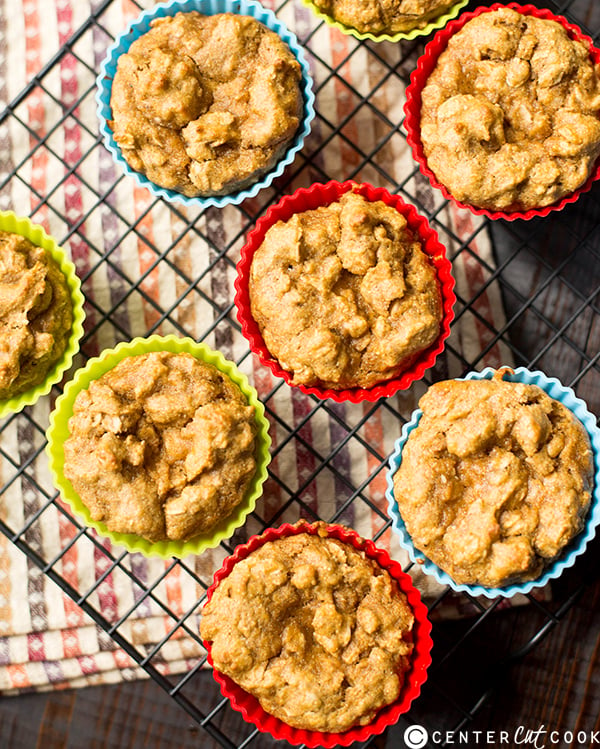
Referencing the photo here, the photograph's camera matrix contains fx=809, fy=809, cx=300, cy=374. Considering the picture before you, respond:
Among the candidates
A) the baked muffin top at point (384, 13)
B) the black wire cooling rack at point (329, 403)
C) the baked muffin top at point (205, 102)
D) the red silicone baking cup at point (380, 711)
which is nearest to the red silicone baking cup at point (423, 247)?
the baked muffin top at point (205, 102)

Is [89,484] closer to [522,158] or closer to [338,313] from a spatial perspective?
[338,313]

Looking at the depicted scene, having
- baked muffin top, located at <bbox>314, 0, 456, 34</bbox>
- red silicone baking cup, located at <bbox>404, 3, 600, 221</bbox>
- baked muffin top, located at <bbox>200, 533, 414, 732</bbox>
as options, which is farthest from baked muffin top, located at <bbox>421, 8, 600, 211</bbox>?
baked muffin top, located at <bbox>200, 533, 414, 732</bbox>

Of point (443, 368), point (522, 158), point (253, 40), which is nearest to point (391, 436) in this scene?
point (443, 368)

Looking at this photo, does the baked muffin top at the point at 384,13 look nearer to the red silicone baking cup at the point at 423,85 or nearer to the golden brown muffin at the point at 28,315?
the red silicone baking cup at the point at 423,85

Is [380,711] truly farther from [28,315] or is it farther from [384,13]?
[384,13]

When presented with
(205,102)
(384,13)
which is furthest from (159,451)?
(384,13)

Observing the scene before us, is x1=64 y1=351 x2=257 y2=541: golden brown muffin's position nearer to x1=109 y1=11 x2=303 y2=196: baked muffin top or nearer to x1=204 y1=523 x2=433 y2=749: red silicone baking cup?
x1=204 y1=523 x2=433 y2=749: red silicone baking cup
